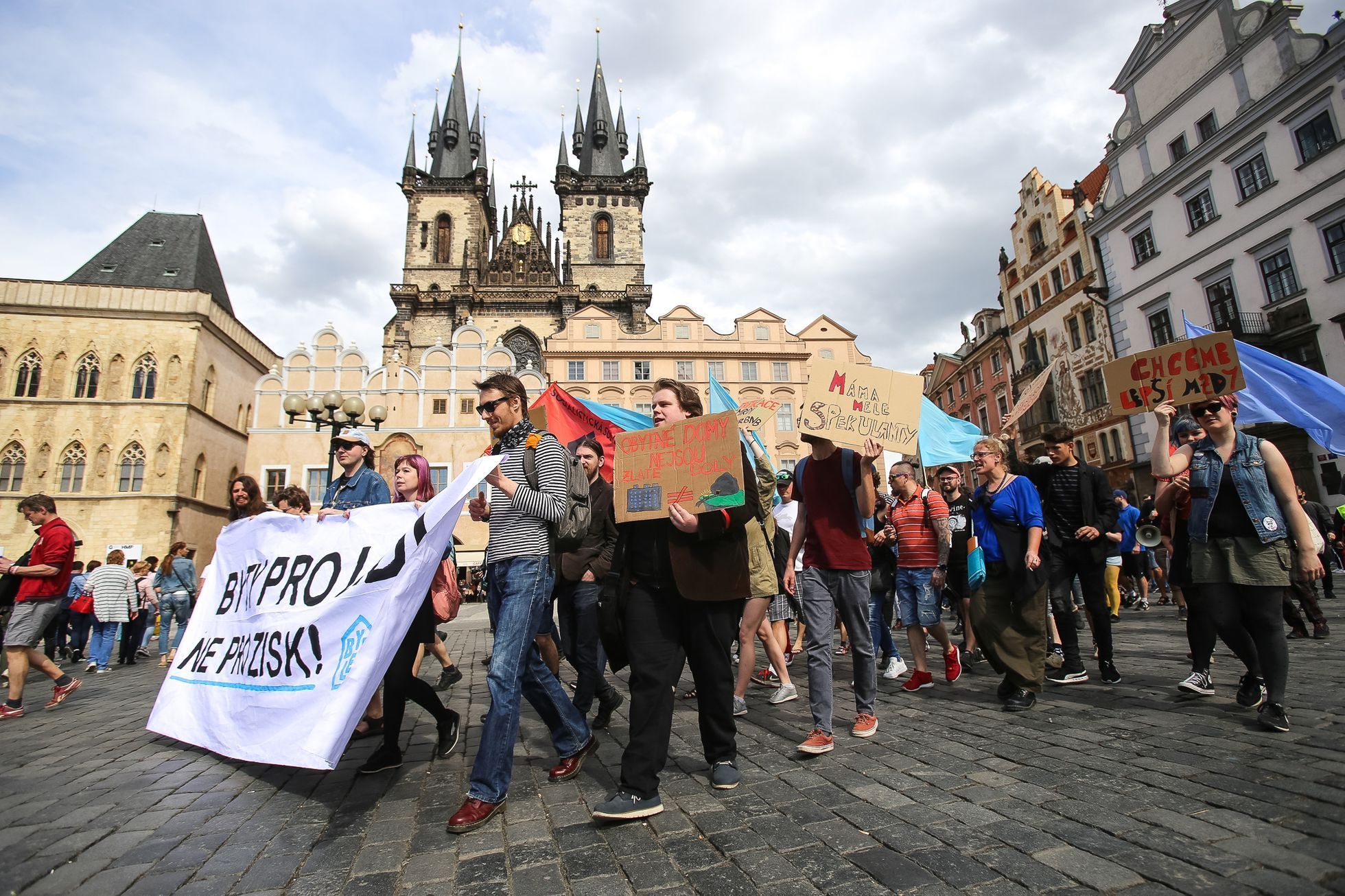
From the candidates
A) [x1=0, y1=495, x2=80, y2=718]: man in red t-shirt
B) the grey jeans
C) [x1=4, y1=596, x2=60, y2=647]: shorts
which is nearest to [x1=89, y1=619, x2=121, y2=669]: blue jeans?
[x1=0, y1=495, x2=80, y2=718]: man in red t-shirt

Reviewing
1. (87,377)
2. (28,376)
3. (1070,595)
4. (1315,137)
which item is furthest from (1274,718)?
(28,376)

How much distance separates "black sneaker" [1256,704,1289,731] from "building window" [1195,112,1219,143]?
26.4m

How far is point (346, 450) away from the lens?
181 inches

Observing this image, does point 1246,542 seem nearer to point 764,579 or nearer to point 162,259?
point 764,579

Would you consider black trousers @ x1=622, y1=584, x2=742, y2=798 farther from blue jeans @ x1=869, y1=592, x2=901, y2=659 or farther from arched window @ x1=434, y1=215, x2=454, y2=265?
arched window @ x1=434, y1=215, x2=454, y2=265

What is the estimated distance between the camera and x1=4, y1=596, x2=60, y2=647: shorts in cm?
588

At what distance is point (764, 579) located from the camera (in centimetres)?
505

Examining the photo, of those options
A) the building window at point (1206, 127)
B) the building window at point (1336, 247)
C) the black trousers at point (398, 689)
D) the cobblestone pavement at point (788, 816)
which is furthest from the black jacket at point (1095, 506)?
the building window at point (1206, 127)

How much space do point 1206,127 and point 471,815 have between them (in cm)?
3012

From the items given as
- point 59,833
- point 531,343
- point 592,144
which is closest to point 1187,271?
point 59,833

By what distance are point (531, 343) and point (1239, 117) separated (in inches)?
1728

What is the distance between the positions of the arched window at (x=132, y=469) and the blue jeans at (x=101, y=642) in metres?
29.6

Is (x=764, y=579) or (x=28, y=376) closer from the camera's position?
(x=764, y=579)

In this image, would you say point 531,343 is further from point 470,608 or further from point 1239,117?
point 1239,117
